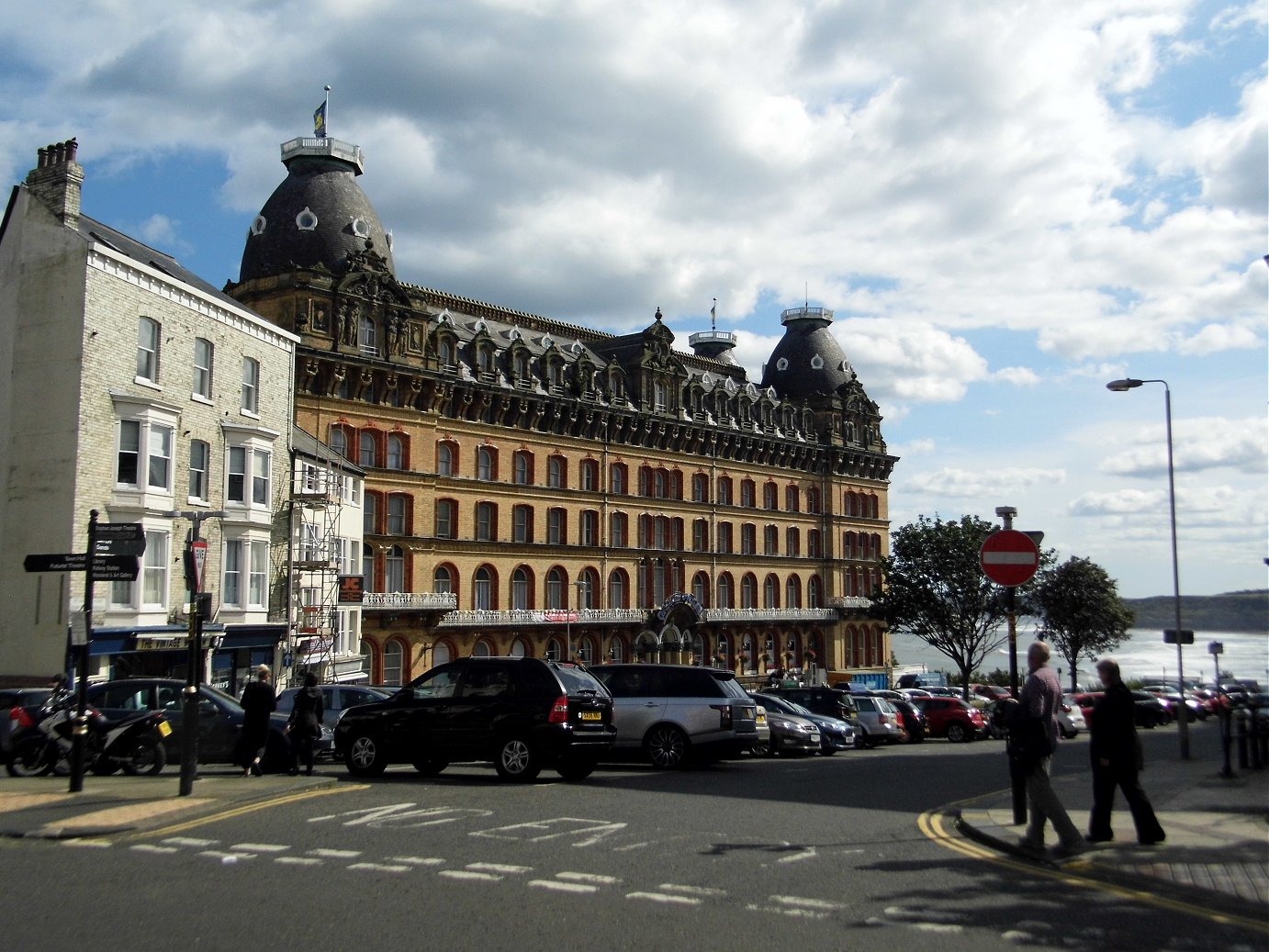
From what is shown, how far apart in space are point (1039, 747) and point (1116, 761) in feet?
2.48

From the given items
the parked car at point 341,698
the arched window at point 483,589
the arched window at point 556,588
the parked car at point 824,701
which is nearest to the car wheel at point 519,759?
the parked car at point 341,698

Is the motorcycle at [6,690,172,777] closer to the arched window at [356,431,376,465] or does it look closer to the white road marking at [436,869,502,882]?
the white road marking at [436,869,502,882]

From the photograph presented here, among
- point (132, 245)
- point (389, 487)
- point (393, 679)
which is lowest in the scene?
point (393, 679)

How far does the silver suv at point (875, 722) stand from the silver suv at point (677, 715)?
45.6ft

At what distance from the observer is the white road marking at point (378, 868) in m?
11.1

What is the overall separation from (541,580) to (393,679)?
12.2m

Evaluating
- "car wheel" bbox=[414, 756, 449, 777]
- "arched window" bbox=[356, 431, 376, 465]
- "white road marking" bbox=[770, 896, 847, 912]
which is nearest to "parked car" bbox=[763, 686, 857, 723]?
"car wheel" bbox=[414, 756, 449, 777]

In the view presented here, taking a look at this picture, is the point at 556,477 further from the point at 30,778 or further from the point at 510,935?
the point at 510,935

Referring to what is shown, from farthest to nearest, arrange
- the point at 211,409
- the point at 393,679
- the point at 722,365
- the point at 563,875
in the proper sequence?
the point at 722,365 < the point at 393,679 < the point at 211,409 < the point at 563,875

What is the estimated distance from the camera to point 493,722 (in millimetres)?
18641

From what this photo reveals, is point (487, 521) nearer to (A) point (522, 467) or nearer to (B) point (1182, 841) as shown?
(A) point (522, 467)

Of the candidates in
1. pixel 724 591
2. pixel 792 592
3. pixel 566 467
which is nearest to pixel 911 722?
pixel 566 467

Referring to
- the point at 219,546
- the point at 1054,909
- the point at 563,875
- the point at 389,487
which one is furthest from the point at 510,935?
the point at 389,487

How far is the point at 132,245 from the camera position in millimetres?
38375
